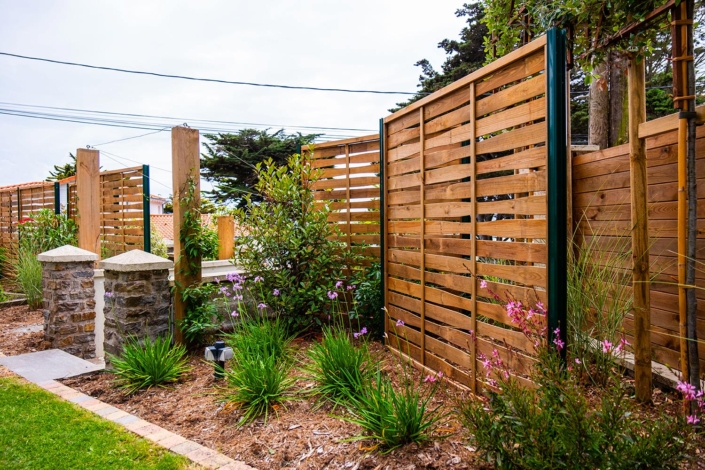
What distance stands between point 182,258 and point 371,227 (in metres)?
1.88

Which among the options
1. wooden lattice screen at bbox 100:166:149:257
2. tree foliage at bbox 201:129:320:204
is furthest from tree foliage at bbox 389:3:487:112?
wooden lattice screen at bbox 100:166:149:257

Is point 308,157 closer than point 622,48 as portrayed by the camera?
No

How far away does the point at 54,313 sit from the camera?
480cm

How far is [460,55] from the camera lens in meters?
15.3

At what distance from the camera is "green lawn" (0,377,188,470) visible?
7.79ft

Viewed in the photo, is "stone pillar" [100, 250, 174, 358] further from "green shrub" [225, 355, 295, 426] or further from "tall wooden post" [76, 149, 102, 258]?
"tall wooden post" [76, 149, 102, 258]

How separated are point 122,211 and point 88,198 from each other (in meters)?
0.84

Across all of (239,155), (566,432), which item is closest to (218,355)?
(566,432)

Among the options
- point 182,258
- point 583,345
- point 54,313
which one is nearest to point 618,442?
point 583,345

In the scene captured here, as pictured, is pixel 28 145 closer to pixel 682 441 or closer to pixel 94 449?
pixel 94 449

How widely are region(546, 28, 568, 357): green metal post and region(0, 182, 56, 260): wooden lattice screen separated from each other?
919 centimetres

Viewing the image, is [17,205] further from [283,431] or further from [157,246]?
[283,431]

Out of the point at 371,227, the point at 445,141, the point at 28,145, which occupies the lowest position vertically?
Result: the point at 371,227

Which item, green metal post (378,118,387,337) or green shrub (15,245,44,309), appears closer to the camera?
green metal post (378,118,387,337)
